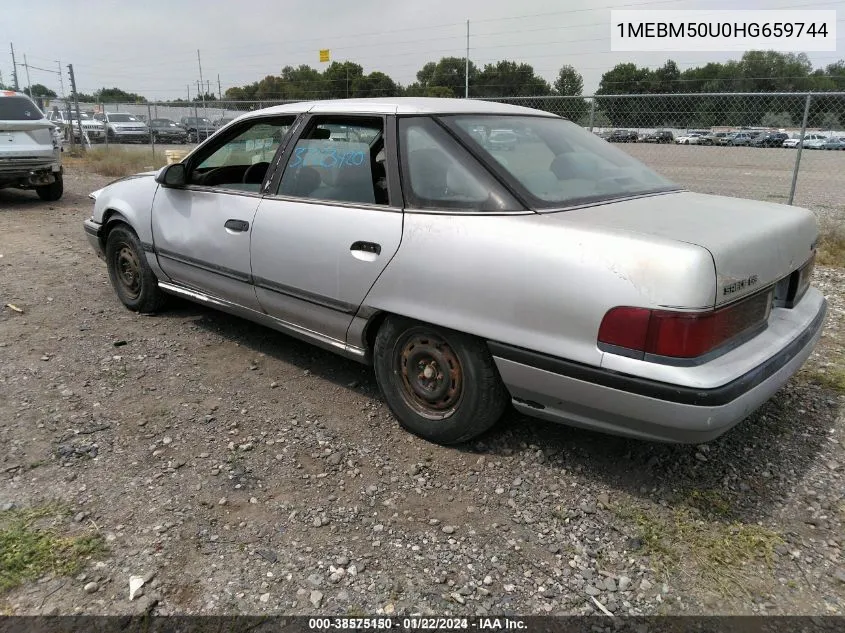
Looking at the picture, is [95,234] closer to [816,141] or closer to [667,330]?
[667,330]

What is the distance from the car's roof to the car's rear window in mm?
8370

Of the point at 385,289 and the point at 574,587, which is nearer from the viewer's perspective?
the point at 574,587

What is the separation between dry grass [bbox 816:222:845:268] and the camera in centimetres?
645

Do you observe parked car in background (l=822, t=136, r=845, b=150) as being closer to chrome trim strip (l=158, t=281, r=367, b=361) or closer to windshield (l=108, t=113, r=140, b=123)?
chrome trim strip (l=158, t=281, r=367, b=361)

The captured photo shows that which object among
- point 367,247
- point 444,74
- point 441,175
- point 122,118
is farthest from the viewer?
point 444,74

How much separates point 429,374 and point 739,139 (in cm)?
958

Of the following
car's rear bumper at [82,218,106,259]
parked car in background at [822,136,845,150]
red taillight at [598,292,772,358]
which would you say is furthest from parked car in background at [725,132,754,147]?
car's rear bumper at [82,218,106,259]

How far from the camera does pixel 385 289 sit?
296 cm

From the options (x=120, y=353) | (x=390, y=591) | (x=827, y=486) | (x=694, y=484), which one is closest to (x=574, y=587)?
(x=390, y=591)

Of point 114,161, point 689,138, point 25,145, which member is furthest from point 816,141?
point 114,161

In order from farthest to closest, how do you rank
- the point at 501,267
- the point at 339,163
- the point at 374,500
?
1. the point at 339,163
2. the point at 374,500
3. the point at 501,267

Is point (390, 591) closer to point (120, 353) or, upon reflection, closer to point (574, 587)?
point (574, 587)

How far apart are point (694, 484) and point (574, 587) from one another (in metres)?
0.92

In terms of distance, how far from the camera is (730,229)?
244 centimetres
